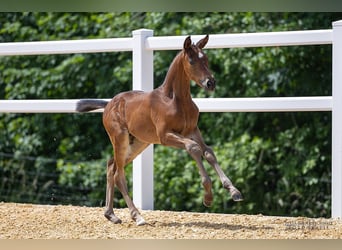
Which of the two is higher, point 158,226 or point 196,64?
point 196,64

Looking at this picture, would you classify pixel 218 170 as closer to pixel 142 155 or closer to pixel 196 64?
pixel 196 64

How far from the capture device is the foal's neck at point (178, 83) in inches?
211

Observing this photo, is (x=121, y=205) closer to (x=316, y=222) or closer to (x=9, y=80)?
(x=9, y=80)

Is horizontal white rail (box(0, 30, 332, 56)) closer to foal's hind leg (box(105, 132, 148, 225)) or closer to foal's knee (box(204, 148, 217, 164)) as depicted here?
foal's hind leg (box(105, 132, 148, 225))

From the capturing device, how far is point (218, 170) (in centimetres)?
509

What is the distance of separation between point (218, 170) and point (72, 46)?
2.38 metres

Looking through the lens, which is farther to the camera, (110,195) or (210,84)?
(110,195)

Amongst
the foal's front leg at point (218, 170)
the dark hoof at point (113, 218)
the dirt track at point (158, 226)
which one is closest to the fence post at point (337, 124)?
the dirt track at point (158, 226)

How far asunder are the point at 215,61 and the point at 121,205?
2.29 m

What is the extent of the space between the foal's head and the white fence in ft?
3.47

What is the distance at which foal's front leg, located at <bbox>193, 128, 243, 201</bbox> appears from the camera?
4.91 m

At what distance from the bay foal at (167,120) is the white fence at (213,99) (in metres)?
0.76

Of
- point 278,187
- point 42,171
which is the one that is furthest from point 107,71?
point 278,187

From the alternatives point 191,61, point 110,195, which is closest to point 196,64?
point 191,61
